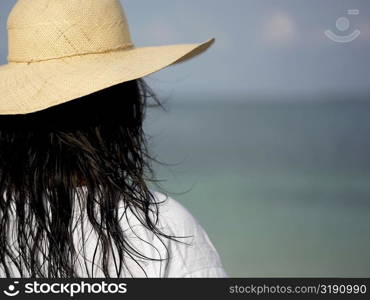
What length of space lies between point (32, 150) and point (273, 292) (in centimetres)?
70

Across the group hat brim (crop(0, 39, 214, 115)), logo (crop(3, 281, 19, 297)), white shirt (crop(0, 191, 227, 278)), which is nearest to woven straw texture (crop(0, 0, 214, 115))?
hat brim (crop(0, 39, 214, 115))

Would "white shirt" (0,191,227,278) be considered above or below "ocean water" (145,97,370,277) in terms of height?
below

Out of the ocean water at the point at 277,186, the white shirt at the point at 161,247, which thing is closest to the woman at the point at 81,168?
the white shirt at the point at 161,247

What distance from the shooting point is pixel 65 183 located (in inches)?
41.3

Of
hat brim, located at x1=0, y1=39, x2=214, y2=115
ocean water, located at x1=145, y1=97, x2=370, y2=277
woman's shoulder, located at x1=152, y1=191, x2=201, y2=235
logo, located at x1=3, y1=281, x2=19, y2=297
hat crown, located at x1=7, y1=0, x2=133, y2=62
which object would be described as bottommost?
logo, located at x1=3, y1=281, x2=19, y2=297

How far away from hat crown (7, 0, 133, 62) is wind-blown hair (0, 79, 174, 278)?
0.10m

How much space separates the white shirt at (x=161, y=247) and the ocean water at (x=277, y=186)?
46 cm

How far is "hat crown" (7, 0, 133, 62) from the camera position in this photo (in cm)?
112

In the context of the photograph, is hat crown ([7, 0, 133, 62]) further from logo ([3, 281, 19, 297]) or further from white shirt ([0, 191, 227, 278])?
logo ([3, 281, 19, 297])

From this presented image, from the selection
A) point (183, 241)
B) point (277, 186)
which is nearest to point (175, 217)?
point (183, 241)

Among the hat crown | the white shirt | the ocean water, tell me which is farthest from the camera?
the ocean water

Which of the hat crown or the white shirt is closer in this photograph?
the white shirt

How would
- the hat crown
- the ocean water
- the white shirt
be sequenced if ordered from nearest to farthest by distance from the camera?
the white shirt < the hat crown < the ocean water

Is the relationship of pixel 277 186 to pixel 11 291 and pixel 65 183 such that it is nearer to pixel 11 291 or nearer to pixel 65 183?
pixel 11 291
